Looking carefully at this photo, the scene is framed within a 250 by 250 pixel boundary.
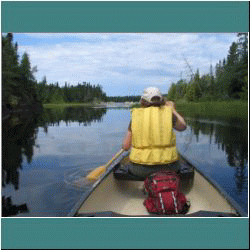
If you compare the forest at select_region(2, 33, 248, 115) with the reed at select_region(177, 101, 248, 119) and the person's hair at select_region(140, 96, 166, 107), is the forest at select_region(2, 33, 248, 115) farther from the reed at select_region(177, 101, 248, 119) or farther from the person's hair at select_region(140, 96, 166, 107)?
the person's hair at select_region(140, 96, 166, 107)

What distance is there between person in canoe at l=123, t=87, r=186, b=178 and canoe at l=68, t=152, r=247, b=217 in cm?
34

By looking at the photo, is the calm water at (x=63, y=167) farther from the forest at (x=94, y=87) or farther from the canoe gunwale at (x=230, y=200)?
the forest at (x=94, y=87)

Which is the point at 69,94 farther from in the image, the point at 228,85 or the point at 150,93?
the point at 150,93

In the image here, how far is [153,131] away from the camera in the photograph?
3385 mm

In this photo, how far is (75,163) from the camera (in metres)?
8.84

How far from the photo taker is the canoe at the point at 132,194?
11.8ft

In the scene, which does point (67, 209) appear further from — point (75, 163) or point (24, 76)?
→ point (24, 76)

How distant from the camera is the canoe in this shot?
11.8 feet

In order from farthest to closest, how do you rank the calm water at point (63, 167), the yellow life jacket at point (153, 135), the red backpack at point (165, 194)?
the calm water at point (63, 167), the yellow life jacket at point (153, 135), the red backpack at point (165, 194)

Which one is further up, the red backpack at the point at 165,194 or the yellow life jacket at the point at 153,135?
the yellow life jacket at the point at 153,135

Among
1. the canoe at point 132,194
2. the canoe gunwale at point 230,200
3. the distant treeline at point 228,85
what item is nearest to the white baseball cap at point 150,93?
the canoe at point 132,194

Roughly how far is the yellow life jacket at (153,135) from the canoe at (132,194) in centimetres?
40

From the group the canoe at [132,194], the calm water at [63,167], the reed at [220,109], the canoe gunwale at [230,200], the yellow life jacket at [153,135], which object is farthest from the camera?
the reed at [220,109]

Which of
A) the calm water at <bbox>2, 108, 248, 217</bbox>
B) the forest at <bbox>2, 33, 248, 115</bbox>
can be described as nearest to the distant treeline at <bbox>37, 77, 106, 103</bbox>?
the forest at <bbox>2, 33, 248, 115</bbox>
